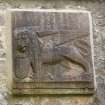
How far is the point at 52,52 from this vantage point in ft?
11.0

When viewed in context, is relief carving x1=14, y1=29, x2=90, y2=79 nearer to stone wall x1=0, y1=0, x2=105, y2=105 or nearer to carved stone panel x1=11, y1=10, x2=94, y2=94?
Result: carved stone panel x1=11, y1=10, x2=94, y2=94

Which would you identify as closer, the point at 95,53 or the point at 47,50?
the point at 47,50

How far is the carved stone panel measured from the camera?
3277mm

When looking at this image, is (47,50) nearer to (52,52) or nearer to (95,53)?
(52,52)

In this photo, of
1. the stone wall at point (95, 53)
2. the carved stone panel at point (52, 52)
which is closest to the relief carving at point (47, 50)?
the carved stone panel at point (52, 52)

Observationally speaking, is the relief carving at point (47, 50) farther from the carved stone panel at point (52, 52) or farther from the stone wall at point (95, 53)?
the stone wall at point (95, 53)

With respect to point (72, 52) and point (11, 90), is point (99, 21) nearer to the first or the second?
point (72, 52)

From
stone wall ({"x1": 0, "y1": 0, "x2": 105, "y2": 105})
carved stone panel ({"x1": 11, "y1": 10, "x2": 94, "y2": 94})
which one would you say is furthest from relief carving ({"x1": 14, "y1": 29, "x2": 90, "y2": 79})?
stone wall ({"x1": 0, "y1": 0, "x2": 105, "y2": 105})

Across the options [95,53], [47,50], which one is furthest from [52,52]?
[95,53]

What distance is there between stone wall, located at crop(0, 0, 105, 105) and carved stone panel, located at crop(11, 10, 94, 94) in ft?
0.21

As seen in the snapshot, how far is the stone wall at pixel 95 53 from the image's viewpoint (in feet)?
10.7

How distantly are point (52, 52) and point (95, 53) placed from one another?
40 centimetres

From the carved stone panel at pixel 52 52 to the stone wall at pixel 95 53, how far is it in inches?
2.5

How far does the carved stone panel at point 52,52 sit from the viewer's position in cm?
328
